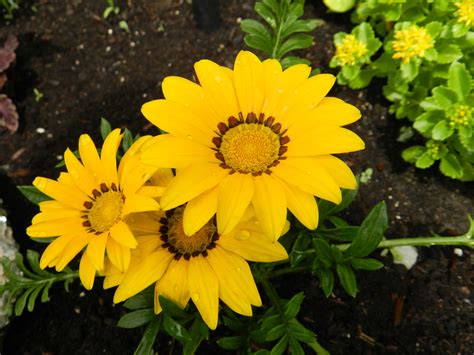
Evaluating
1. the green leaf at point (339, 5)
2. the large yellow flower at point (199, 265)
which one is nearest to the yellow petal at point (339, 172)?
the large yellow flower at point (199, 265)

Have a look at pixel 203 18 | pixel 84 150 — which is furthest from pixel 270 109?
pixel 203 18

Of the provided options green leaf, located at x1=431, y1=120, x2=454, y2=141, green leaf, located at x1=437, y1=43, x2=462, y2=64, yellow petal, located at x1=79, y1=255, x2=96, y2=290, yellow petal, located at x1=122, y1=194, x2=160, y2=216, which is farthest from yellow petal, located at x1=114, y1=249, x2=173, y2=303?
green leaf, located at x1=437, y1=43, x2=462, y2=64

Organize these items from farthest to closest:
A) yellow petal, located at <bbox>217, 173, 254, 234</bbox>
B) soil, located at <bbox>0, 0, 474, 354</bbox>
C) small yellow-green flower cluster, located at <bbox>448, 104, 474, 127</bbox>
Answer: soil, located at <bbox>0, 0, 474, 354</bbox> < small yellow-green flower cluster, located at <bbox>448, 104, 474, 127</bbox> < yellow petal, located at <bbox>217, 173, 254, 234</bbox>

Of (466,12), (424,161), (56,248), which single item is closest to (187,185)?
(56,248)

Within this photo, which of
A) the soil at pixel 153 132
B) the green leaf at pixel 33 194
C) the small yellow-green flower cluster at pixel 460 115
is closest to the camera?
the green leaf at pixel 33 194

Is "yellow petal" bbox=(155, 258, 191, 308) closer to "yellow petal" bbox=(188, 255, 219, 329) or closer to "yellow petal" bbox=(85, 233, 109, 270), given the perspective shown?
"yellow petal" bbox=(188, 255, 219, 329)

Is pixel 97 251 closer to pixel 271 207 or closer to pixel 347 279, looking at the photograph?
pixel 271 207

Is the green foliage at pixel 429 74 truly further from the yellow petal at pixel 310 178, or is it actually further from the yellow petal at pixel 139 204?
the yellow petal at pixel 139 204
